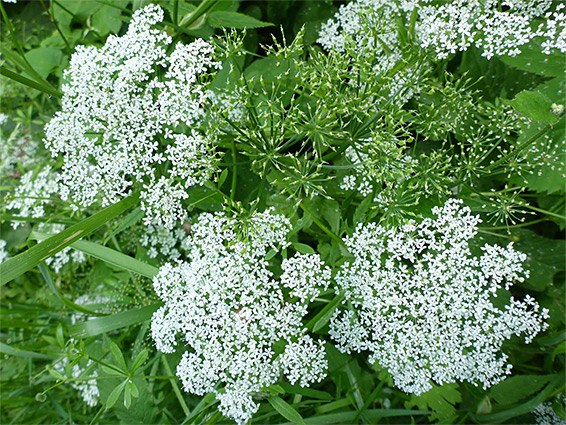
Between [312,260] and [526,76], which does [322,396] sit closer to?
[312,260]

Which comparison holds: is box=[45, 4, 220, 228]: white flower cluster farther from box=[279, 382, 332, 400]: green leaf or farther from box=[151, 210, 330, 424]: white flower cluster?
box=[279, 382, 332, 400]: green leaf

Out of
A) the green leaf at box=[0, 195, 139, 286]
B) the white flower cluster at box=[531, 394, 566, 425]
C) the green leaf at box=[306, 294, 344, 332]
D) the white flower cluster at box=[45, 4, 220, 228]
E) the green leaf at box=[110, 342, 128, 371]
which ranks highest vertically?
the white flower cluster at box=[45, 4, 220, 228]

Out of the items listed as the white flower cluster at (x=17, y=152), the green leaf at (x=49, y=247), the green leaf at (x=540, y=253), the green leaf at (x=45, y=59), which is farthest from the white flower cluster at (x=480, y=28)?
the white flower cluster at (x=17, y=152)

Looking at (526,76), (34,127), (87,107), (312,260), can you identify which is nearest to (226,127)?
(87,107)

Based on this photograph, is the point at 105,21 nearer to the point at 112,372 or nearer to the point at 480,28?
the point at 112,372

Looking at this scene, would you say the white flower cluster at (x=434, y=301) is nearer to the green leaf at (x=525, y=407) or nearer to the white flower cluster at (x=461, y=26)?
the green leaf at (x=525, y=407)

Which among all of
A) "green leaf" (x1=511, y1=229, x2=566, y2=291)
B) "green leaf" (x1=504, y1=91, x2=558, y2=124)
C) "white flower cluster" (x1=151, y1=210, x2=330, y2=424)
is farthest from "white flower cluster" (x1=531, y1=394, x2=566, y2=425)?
"green leaf" (x1=504, y1=91, x2=558, y2=124)
